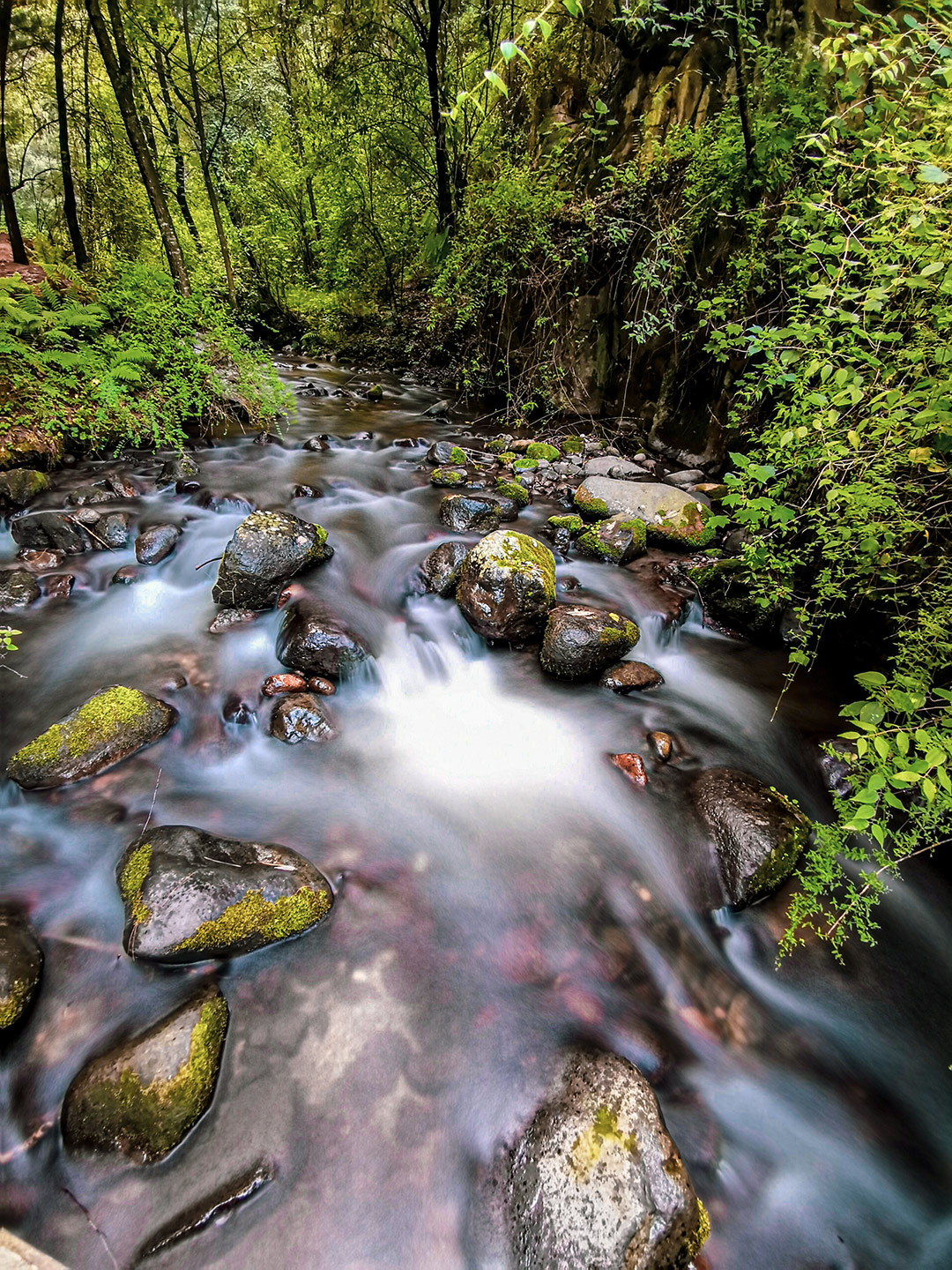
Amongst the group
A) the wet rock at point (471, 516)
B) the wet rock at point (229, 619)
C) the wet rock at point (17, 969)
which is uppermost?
the wet rock at point (471, 516)

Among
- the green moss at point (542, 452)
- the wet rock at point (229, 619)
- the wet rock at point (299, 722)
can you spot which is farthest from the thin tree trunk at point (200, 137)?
the wet rock at point (299, 722)

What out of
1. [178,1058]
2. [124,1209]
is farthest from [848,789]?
[124,1209]

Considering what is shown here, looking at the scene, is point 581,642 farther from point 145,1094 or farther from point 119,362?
point 119,362

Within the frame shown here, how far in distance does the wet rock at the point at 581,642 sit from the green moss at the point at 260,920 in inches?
86.7

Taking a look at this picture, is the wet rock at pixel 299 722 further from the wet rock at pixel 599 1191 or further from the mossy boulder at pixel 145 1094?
the wet rock at pixel 599 1191

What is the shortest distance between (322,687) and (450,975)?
6.83 feet

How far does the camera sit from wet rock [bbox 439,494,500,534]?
18.7 ft

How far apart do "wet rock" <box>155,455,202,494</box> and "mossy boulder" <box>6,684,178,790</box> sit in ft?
10.9

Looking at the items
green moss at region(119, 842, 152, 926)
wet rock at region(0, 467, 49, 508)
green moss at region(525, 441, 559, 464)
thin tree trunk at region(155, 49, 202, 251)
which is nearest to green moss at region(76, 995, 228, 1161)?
green moss at region(119, 842, 152, 926)

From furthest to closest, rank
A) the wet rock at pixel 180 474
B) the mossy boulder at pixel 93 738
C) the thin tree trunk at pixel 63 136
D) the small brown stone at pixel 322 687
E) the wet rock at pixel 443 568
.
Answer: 1. the thin tree trunk at pixel 63 136
2. the wet rock at pixel 180 474
3. the wet rock at pixel 443 568
4. the small brown stone at pixel 322 687
5. the mossy boulder at pixel 93 738

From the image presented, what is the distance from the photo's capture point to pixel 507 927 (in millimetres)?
2695

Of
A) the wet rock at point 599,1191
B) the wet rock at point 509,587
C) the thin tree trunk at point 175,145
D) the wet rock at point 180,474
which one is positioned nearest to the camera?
the wet rock at point 599,1191

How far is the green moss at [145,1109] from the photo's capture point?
1839 mm

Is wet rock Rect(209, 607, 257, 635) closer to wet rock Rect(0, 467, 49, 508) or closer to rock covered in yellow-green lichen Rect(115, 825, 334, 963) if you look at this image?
rock covered in yellow-green lichen Rect(115, 825, 334, 963)
